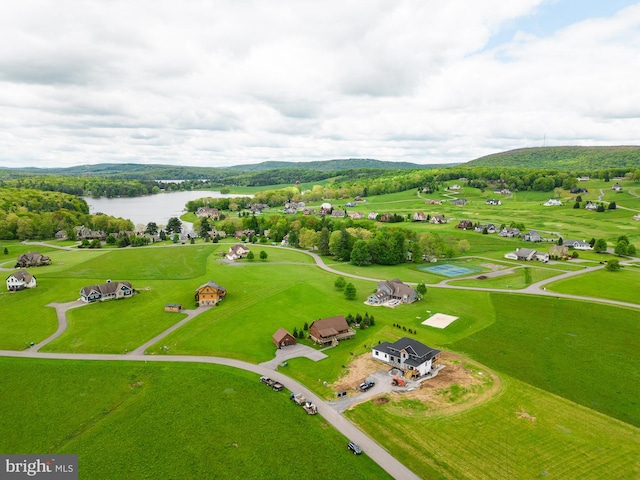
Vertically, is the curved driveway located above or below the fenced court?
below

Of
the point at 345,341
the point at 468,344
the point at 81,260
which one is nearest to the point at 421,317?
the point at 468,344

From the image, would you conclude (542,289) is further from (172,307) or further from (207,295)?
(172,307)

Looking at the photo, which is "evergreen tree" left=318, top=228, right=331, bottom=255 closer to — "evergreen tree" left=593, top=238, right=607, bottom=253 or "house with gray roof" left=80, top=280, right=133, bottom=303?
"house with gray roof" left=80, top=280, right=133, bottom=303

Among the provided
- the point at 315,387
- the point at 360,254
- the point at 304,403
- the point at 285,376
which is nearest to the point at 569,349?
the point at 315,387

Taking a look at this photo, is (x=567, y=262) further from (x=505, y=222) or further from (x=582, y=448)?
(x=582, y=448)

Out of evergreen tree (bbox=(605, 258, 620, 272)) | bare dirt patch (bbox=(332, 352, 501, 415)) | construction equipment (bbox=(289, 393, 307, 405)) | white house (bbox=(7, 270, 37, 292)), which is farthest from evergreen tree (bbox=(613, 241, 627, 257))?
white house (bbox=(7, 270, 37, 292))

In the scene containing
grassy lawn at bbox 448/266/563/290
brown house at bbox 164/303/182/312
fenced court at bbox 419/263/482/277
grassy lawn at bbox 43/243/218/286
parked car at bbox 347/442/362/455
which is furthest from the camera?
fenced court at bbox 419/263/482/277
